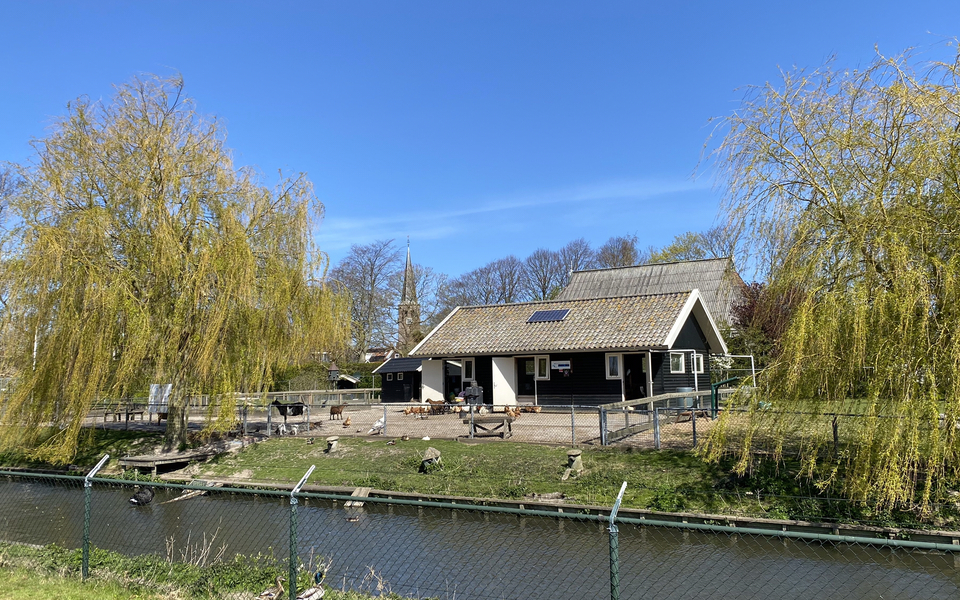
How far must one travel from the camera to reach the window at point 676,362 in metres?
24.7

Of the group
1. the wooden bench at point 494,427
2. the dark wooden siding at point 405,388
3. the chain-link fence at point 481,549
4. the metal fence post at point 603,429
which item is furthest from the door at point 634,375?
the chain-link fence at point 481,549

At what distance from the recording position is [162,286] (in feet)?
57.4

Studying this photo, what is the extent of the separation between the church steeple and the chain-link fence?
38.4 metres

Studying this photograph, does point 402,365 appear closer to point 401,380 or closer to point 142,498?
point 401,380

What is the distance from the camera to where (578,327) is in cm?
2572

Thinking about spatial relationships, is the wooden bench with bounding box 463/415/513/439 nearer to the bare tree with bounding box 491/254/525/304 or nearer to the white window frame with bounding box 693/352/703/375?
the white window frame with bounding box 693/352/703/375

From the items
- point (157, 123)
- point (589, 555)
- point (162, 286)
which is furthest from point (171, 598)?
point (157, 123)

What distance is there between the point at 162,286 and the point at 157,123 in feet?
14.8

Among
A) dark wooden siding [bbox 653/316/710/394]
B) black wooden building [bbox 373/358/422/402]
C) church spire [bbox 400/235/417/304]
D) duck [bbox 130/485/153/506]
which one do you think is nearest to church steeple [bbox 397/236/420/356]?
church spire [bbox 400/235/417/304]

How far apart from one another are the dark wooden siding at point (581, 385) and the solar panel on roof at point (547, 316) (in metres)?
2.17

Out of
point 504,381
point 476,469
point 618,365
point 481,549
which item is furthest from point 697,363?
point 481,549

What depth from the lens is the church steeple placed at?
2126 inches

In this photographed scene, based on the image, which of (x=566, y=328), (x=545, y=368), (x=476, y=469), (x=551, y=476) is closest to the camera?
(x=551, y=476)

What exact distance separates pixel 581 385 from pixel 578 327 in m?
2.35
